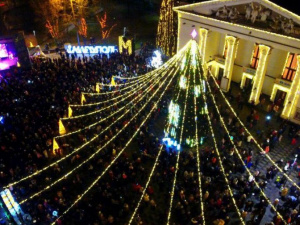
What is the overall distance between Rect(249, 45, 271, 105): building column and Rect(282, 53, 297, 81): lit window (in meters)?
1.70

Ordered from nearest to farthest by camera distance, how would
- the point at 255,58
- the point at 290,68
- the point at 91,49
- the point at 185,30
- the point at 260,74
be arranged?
the point at 290,68 → the point at 260,74 → the point at 255,58 → the point at 185,30 → the point at 91,49

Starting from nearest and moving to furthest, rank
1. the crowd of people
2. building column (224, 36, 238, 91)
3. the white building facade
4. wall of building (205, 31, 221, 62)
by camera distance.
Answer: the crowd of people, the white building facade, building column (224, 36, 238, 91), wall of building (205, 31, 221, 62)

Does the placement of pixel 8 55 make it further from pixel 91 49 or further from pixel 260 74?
pixel 260 74

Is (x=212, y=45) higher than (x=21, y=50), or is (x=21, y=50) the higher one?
(x=212, y=45)

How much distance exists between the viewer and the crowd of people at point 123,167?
15.3 meters

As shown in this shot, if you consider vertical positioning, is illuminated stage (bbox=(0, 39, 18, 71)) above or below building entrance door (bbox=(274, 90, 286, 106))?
above

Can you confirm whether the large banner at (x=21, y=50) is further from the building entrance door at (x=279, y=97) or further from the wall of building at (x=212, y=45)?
the building entrance door at (x=279, y=97)

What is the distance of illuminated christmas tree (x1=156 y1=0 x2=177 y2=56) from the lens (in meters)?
31.9

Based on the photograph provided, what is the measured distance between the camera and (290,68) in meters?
23.3

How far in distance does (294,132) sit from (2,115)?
2194cm

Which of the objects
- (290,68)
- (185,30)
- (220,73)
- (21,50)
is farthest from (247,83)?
(21,50)

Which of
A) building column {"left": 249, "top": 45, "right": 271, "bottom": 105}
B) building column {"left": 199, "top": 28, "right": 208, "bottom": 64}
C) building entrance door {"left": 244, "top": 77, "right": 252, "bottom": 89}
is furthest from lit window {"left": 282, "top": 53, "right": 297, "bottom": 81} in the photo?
building column {"left": 199, "top": 28, "right": 208, "bottom": 64}

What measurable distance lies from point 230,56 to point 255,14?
4641 mm

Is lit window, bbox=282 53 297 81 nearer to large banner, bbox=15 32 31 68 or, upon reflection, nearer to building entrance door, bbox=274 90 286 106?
building entrance door, bbox=274 90 286 106
